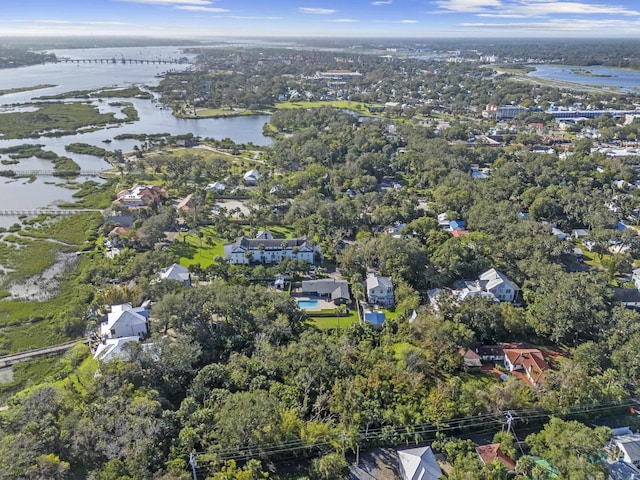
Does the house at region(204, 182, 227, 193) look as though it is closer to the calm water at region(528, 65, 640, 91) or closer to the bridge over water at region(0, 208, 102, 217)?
the bridge over water at region(0, 208, 102, 217)

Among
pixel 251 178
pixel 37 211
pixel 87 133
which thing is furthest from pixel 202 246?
pixel 87 133

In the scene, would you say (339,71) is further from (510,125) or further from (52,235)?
(52,235)

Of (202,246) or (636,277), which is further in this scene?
(202,246)

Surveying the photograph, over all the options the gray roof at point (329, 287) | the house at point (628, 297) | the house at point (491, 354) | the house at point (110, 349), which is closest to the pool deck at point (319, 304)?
the gray roof at point (329, 287)

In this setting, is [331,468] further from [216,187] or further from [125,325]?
[216,187]

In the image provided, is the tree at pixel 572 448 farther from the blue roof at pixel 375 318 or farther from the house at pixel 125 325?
the house at pixel 125 325

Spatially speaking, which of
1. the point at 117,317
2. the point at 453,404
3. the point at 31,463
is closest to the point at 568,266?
the point at 453,404

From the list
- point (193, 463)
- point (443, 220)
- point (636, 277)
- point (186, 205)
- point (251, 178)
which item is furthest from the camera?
point (251, 178)
